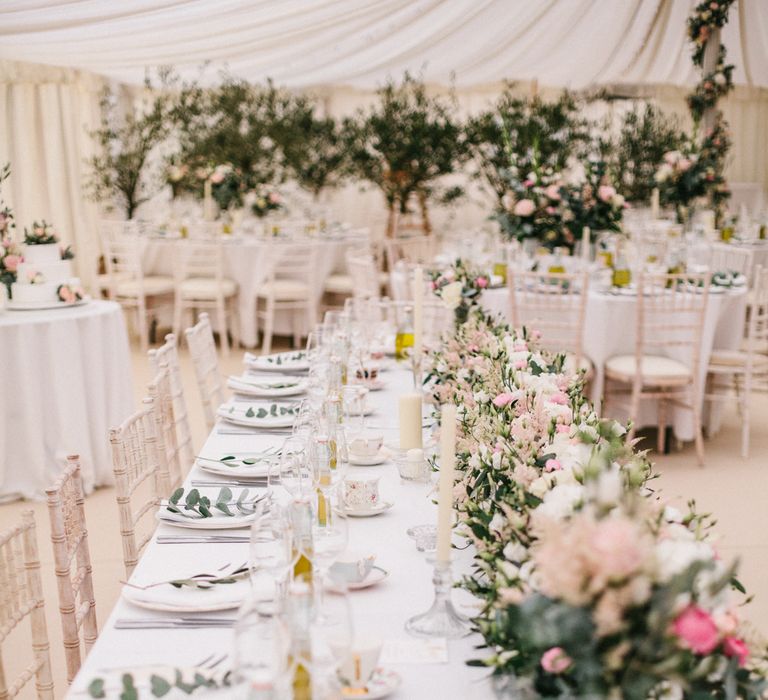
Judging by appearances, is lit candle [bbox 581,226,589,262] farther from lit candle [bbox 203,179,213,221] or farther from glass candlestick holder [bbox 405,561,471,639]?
glass candlestick holder [bbox 405,561,471,639]

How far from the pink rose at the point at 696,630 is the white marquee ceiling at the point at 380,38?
517cm

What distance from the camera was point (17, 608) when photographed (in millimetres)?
1866

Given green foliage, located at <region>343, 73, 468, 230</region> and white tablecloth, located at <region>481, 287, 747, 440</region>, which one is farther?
green foliage, located at <region>343, 73, 468, 230</region>

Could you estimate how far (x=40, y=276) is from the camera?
480 cm

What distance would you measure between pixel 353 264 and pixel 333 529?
5495 millimetres

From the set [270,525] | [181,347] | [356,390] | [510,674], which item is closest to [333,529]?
[270,525]

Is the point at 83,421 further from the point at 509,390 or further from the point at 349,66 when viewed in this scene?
the point at 349,66

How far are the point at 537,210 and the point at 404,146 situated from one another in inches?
158

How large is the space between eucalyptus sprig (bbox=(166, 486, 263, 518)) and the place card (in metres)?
0.67

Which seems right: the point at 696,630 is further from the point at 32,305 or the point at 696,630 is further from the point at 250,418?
the point at 32,305

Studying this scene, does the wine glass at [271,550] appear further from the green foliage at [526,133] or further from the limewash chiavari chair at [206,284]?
the green foliage at [526,133]

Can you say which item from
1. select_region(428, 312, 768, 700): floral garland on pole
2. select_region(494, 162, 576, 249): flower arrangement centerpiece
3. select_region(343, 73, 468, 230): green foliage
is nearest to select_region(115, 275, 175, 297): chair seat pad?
select_region(343, 73, 468, 230): green foliage

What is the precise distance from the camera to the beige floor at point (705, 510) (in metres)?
3.47

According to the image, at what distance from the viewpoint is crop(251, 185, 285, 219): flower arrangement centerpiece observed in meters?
9.05
